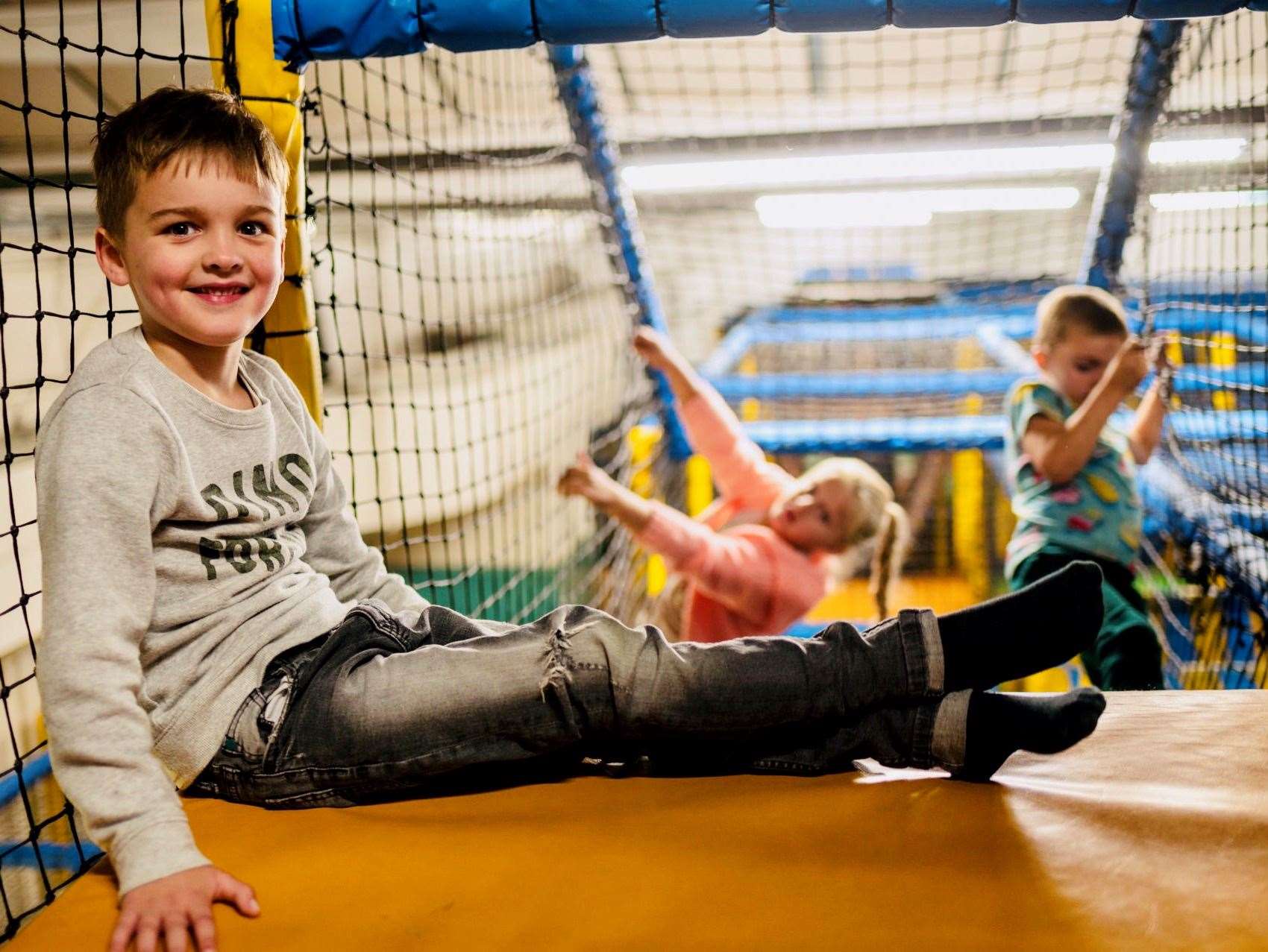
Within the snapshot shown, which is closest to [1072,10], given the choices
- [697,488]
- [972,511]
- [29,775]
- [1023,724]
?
[1023,724]

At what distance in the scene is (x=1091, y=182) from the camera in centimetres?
523

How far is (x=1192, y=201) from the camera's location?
2.29 meters

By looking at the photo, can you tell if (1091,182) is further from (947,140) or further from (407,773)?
(407,773)

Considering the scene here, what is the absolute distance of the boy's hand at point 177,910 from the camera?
63cm

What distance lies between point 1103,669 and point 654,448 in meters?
1.29

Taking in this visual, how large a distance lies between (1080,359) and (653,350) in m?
0.78

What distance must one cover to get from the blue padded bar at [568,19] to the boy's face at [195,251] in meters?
0.33

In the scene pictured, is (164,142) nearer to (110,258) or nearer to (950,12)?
(110,258)

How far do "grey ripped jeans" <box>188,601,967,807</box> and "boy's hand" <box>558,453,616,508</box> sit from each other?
0.81m

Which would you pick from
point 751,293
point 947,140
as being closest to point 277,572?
point 947,140

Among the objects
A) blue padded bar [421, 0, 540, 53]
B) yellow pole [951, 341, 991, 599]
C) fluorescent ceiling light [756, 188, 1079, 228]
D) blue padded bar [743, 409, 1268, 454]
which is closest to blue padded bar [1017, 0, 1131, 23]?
blue padded bar [421, 0, 540, 53]

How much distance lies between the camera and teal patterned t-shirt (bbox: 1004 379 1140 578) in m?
1.69

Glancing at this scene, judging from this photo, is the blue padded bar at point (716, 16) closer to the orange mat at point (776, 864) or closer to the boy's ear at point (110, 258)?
the boy's ear at point (110, 258)

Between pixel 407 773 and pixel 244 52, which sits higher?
pixel 244 52
